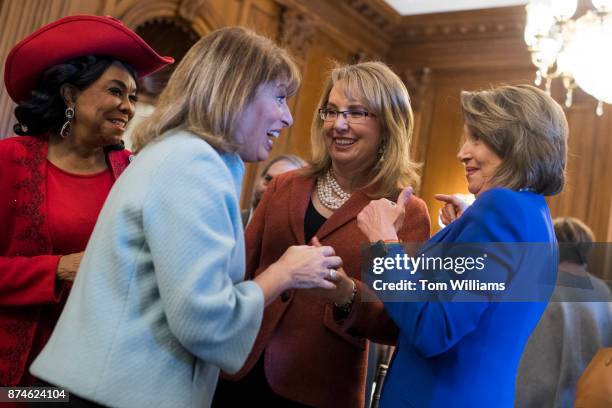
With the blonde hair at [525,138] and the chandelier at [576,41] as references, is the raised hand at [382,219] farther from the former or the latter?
the chandelier at [576,41]

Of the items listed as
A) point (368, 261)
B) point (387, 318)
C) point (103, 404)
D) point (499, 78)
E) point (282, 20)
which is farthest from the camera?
point (499, 78)

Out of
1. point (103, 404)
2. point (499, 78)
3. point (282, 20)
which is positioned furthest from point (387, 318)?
point (499, 78)

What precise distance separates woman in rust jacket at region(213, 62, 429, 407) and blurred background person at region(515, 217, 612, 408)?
1102 mm

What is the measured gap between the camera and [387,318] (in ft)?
5.43

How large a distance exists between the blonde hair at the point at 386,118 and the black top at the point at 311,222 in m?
0.16

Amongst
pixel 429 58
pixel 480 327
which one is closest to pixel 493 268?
pixel 480 327

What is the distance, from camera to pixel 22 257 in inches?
67.1

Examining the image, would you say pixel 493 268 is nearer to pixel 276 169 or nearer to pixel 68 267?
pixel 68 267

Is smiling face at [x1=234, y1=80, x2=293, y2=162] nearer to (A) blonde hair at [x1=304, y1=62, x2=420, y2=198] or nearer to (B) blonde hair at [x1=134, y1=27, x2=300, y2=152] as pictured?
(B) blonde hair at [x1=134, y1=27, x2=300, y2=152]

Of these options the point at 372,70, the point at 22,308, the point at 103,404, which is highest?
the point at 372,70

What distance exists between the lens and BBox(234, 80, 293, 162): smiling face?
1.34 m

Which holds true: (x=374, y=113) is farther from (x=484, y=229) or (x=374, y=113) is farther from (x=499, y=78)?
(x=499, y=78)

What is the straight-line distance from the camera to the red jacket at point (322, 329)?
1.65 meters

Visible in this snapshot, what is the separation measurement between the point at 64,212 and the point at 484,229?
1.16m
